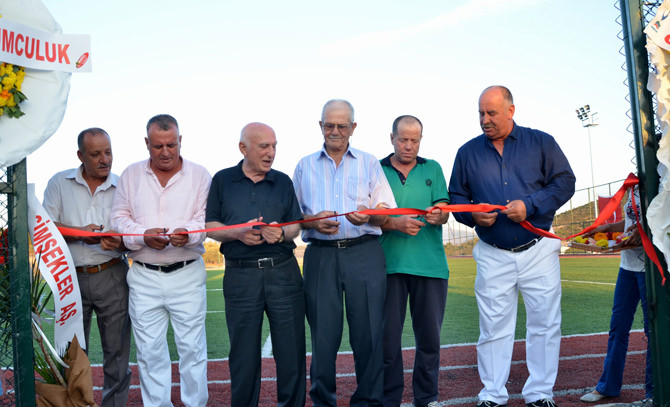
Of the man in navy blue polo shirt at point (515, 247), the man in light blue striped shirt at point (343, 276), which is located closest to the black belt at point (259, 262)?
the man in light blue striped shirt at point (343, 276)

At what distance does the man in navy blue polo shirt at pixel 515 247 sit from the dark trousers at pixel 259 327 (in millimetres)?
1435

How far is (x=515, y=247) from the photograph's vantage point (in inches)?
181

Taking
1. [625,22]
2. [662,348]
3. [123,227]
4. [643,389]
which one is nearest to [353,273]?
[123,227]

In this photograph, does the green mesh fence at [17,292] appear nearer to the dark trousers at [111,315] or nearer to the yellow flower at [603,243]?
the dark trousers at [111,315]

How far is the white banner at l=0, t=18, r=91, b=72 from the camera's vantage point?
3588mm

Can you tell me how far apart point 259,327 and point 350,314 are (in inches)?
27.7

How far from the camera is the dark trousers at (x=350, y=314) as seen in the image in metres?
4.52

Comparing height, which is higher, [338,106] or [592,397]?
[338,106]

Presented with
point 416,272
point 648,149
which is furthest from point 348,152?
point 648,149

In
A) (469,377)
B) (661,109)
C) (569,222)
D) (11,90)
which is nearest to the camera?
Result: (11,90)

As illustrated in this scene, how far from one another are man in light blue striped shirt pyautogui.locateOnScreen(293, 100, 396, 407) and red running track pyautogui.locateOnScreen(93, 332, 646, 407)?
0.89 m

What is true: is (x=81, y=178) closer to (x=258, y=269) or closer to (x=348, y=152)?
(x=258, y=269)

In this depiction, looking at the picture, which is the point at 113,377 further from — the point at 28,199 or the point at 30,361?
the point at 28,199

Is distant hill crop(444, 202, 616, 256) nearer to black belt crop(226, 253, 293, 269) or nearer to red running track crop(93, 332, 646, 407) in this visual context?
red running track crop(93, 332, 646, 407)
